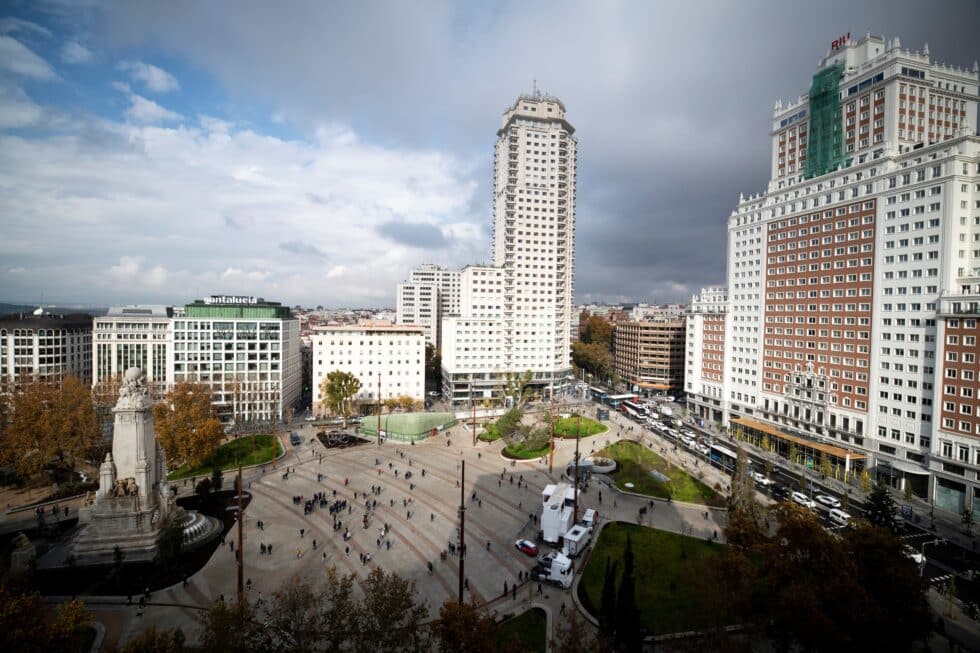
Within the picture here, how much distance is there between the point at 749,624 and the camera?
23.9m

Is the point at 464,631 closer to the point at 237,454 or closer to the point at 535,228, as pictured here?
the point at 237,454

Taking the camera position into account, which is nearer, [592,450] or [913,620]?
[913,620]

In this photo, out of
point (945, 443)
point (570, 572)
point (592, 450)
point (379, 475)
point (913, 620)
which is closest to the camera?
point (913, 620)

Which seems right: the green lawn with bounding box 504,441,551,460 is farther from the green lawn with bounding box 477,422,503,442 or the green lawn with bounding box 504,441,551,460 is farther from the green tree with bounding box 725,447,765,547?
the green tree with bounding box 725,447,765,547

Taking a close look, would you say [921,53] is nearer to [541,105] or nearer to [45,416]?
[541,105]

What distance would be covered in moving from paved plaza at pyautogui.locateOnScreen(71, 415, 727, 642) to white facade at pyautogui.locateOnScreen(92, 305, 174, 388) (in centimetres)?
3006

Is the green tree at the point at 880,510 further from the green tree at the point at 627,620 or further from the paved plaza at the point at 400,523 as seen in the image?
the green tree at the point at 627,620

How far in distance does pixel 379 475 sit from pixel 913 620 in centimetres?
4371

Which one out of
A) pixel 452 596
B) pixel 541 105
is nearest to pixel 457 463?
pixel 452 596

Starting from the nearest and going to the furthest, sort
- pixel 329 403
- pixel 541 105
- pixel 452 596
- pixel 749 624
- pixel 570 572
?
pixel 749 624 < pixel 452 596 < pixel 570 572 < pixel 329 403 < pixel 541 105

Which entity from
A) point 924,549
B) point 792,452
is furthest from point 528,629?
point 792,452

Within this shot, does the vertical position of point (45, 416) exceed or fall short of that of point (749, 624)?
it exceeds it

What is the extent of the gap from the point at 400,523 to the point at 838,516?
39183 millimetres

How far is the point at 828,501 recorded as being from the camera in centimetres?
4616
